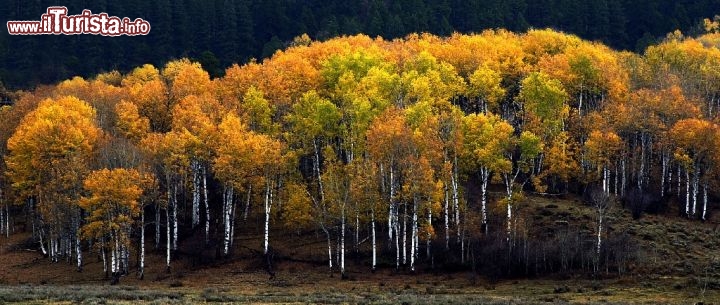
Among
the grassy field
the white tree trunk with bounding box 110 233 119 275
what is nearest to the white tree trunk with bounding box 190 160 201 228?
the grassy field

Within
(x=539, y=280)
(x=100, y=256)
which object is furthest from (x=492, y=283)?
(x=100, y=256)

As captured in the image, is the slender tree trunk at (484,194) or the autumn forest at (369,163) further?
the slender tree trunk at (484,194)

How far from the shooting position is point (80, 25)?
160 metres

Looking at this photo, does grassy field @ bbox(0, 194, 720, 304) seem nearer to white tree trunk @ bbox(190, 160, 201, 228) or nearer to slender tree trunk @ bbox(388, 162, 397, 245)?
slender tree trunk @ bbox(388, 162, 397, 245)

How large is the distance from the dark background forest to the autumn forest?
192 feet

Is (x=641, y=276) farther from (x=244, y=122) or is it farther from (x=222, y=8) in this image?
(x=222, y=8)

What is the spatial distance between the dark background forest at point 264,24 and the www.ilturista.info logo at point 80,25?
212 cm

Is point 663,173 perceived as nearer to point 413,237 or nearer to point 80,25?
point 413,237

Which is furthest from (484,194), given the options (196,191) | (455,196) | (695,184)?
(196,191)

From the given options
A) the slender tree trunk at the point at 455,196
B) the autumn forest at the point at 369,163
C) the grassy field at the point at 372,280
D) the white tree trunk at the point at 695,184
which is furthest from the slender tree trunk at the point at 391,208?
the white tree trunk at the point at 695,184

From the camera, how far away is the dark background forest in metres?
140

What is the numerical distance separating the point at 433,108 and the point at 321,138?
11063mm

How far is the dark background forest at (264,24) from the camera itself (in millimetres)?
140250

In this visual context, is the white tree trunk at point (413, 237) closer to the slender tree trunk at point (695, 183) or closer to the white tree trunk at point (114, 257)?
the white tree trunk at point (114, 257)
